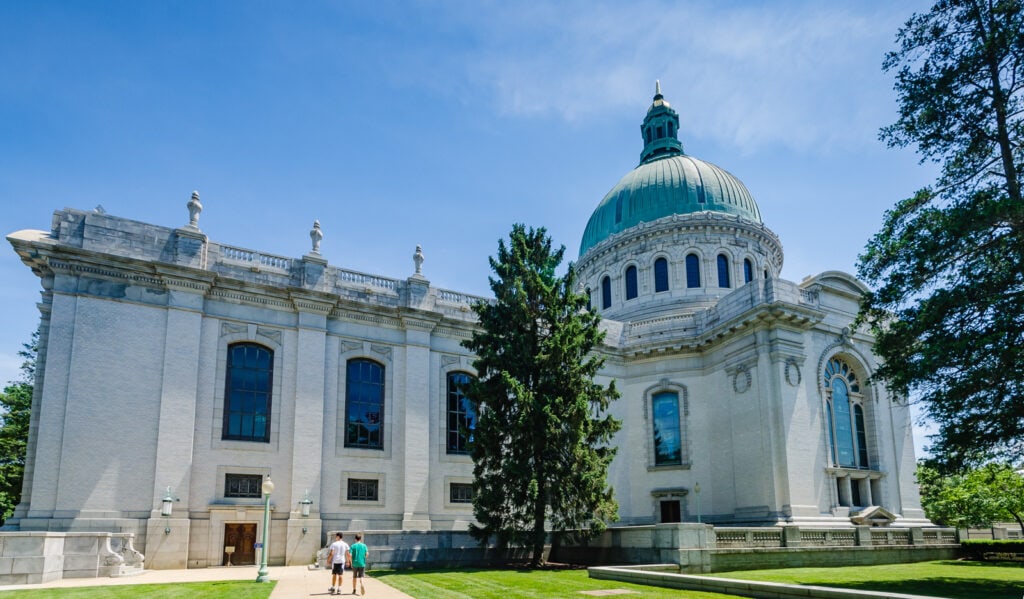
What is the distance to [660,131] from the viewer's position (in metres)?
57.8

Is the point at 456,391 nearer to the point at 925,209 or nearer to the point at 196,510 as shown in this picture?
the point at 196,510

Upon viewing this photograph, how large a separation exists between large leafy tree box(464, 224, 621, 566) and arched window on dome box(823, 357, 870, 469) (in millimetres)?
14951

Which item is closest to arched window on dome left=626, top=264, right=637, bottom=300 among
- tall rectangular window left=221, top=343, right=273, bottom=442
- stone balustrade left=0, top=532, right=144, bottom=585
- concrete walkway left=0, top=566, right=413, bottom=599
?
tall rectangular window left=221, top=343, right=273, bottom=442

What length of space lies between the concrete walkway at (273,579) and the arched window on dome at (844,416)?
2490 cm

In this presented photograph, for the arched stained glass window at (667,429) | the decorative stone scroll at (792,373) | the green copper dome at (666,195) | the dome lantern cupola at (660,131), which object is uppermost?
the dome lantern cupola at (660,131)

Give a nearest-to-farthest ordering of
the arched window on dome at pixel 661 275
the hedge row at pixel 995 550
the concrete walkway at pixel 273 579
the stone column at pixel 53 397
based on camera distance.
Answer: the concrete walkway at pixel 273 579, the stone column at pixel 53 397, the hedge row at pixel 995 550, the arched window on dome at pixel 661 275

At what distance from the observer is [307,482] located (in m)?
30.6

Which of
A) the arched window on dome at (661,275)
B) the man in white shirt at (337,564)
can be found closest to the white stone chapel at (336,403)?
the arched window on dome at (661,275)

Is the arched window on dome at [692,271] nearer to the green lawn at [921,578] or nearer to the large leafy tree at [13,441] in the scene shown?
the green lawn at [921,578]

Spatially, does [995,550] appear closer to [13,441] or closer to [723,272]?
[723,272]

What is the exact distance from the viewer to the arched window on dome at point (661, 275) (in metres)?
47.8

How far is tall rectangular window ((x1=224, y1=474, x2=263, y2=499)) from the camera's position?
2944 cm

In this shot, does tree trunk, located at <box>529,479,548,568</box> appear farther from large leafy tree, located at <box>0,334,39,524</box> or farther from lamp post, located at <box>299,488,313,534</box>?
large leafy tree, located at <box>0,334,39,524</box>

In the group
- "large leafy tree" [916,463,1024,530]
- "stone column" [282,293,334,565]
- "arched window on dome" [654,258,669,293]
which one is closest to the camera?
"stone column" [282,293,334,565]
